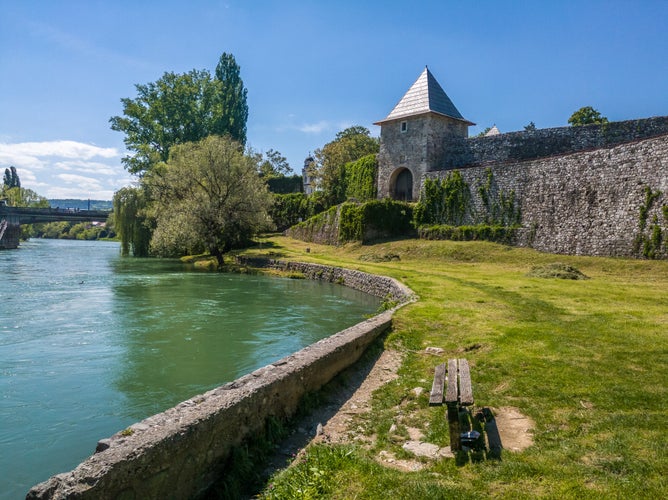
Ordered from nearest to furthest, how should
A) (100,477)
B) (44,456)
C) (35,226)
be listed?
(100,477)
(44,456)
(35,226)

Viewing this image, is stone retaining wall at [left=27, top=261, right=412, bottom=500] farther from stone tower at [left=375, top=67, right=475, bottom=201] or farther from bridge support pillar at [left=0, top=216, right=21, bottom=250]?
bridge support pillar at [left=0, top=216, right=21, bottom=250]

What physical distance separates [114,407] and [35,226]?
124961 mm

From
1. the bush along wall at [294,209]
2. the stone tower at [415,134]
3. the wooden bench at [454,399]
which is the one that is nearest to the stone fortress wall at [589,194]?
the stone tower at [415,134]

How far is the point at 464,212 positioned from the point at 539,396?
25.5 metres

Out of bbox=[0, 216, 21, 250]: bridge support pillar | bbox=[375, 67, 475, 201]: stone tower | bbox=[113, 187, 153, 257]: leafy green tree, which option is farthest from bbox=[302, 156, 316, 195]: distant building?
bbox=[0, 216, 21, 250]: bridge support pillar

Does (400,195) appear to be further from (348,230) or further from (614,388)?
(614,388)

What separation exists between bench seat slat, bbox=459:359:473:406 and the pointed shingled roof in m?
31.0

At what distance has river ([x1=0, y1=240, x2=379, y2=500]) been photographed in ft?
20.5

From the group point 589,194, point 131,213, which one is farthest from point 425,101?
point 131,213

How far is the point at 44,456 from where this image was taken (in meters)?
5.59

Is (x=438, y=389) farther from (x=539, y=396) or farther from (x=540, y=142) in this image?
(x=540, y=142)

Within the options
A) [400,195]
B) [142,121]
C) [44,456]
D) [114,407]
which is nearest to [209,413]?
[44,456]

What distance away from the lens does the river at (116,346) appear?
20.5 feet

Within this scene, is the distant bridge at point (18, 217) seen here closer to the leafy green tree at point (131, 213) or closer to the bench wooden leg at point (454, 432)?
the leafy green tree at point (131, 213)
